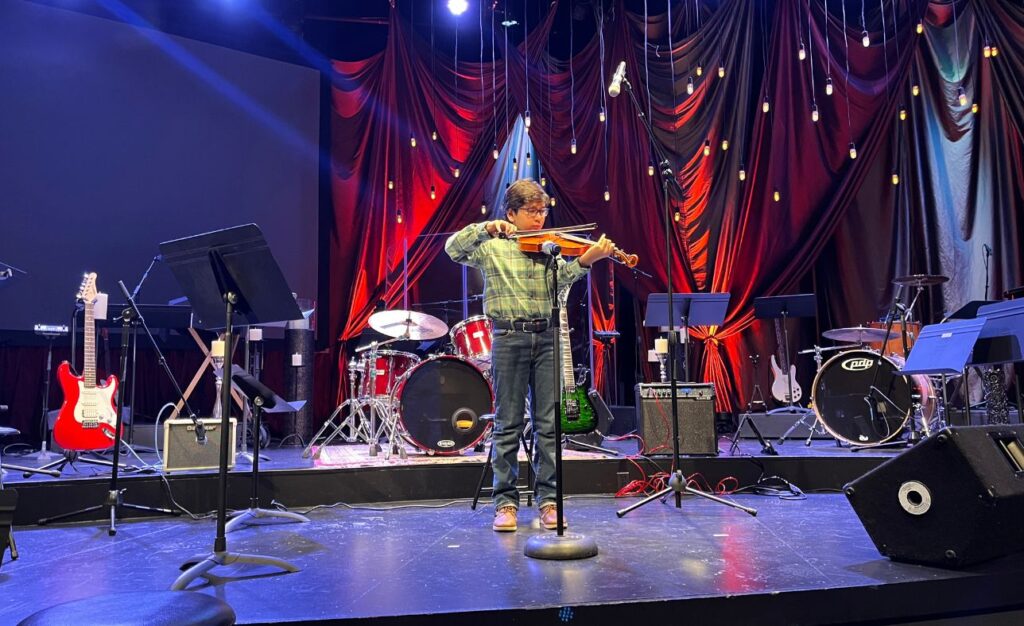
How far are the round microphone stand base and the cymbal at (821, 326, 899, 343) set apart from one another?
4485mm

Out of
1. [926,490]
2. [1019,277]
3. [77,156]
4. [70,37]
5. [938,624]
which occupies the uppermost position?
[70,37]

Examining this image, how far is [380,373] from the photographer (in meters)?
6.24

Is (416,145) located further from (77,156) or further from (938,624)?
(938,624)

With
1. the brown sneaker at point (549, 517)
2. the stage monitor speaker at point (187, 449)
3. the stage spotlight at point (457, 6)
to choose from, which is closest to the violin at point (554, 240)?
the brown sneaker at point (549, 517)

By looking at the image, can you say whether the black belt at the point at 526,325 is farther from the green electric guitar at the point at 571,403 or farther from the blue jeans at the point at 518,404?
the green electric guitar at the point at 571,403

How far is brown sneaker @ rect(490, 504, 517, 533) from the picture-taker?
3717 millimetres

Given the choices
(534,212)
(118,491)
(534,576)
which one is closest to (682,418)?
(534,212)

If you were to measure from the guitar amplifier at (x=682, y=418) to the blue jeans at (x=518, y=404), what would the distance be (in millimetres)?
1720

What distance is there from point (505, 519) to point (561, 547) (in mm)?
769

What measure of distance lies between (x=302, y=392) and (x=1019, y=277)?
7.00 m

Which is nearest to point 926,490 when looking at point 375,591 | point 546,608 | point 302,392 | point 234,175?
point 546,608

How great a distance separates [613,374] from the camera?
27.0 feet

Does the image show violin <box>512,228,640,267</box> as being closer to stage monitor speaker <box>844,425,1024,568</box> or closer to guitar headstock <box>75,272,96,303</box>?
stage monitor speaker <box>844,425,1024,568</box>

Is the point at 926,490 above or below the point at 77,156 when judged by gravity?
below
